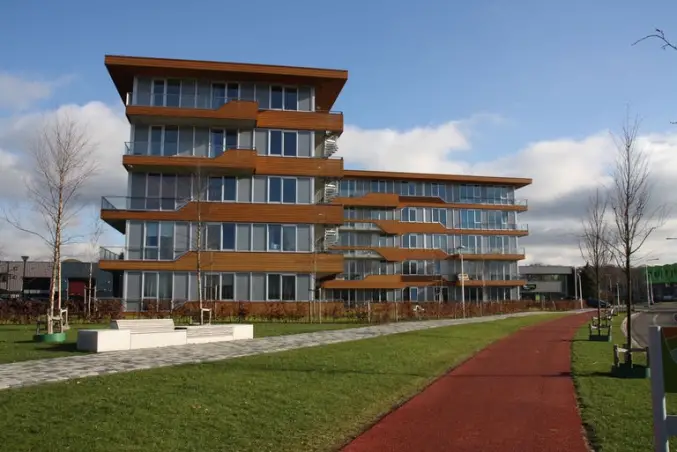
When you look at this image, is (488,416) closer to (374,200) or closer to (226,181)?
(226,181)

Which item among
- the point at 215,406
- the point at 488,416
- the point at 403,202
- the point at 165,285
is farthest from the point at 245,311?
the point at 403,202

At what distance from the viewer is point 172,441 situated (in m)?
7.66

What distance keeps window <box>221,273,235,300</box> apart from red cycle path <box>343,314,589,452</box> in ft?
76.6

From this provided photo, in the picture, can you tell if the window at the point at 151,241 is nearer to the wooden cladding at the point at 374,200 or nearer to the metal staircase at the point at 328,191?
the metal staircase at the point at 328,191

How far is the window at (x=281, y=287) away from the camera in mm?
38156

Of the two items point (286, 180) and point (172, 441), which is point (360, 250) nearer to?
point (286, 180)

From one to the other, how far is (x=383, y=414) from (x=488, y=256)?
216 ft

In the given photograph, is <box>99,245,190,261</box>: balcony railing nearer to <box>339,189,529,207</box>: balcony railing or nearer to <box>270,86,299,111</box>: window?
<box>270,86,299,111</box>: window

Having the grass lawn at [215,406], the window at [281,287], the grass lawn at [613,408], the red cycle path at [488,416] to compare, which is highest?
the window at [281,287]

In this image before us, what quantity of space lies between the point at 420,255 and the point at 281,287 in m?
36.5

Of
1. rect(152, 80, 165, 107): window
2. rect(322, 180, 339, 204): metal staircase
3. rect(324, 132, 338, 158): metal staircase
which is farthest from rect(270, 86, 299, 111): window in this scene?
rect(152, 80, 165, 107): window

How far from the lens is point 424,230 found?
73562 millimetres

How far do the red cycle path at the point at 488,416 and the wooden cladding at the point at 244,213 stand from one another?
23298mm

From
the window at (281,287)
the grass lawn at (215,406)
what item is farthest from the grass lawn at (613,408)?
the window at (281,287)
